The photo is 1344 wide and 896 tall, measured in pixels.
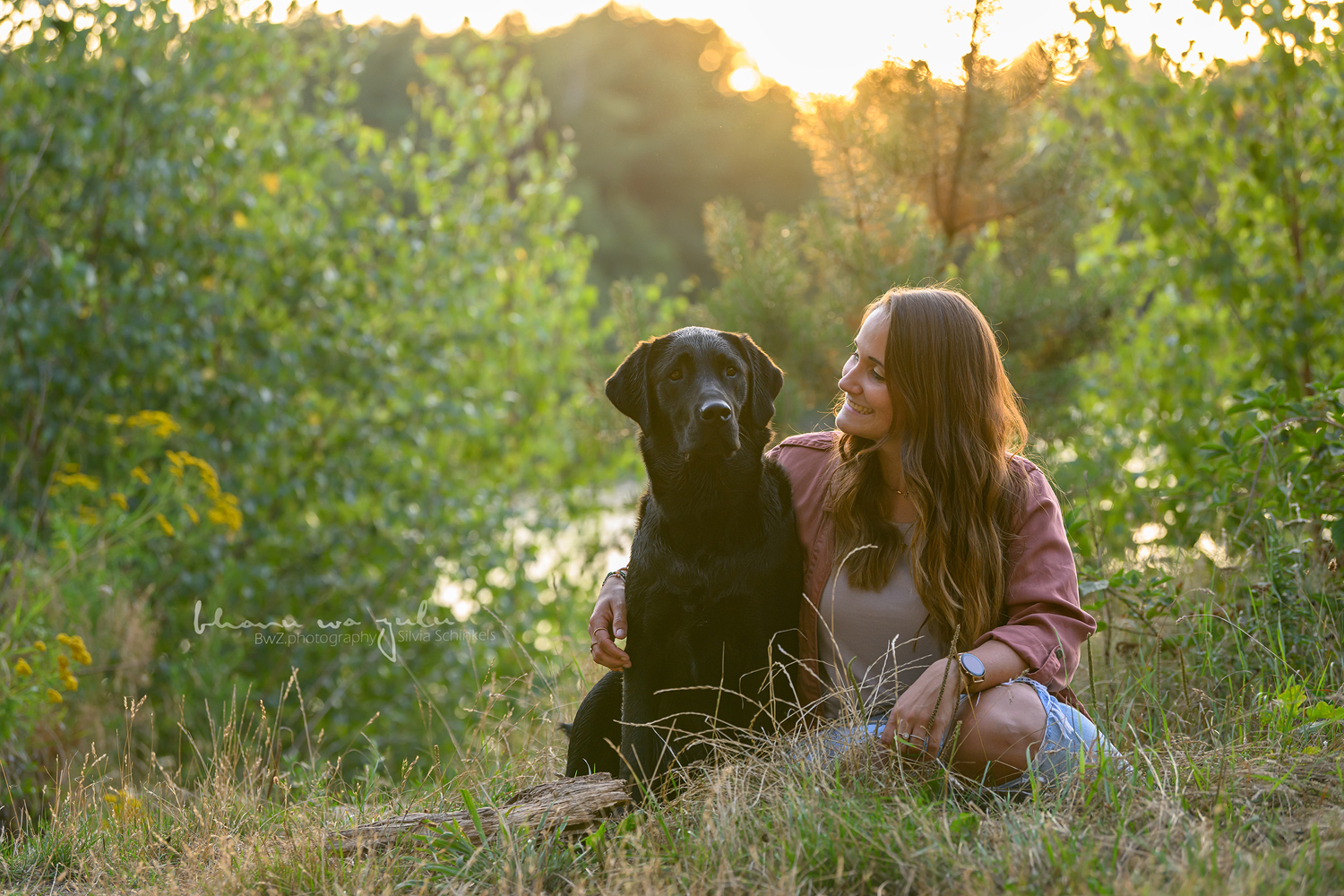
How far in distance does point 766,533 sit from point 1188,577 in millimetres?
1747

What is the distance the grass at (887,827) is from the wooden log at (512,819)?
0.04 meters

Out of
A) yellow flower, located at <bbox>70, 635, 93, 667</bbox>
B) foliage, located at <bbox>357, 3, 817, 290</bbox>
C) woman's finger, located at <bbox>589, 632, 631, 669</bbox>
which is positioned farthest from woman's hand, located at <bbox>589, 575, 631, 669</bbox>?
foliage, located at <bbox>357, 3, 817, 290</bbox>

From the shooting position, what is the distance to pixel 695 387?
264 centimetres

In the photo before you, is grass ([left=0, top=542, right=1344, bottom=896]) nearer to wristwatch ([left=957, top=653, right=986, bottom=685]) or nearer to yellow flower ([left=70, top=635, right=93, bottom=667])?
wristwatch ([left=957, top=653, right=986, bottom=685])

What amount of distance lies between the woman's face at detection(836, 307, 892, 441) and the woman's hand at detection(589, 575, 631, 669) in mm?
758

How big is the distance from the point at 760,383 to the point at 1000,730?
112 cm

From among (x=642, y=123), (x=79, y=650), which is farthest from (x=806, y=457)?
(x=642, y=123)

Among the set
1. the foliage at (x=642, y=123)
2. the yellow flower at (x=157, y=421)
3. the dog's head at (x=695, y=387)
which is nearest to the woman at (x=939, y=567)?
the dog's head at (x=695, y=387)

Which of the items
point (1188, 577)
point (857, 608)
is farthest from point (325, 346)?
point (1188, 577)

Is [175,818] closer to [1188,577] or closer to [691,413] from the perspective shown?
[691,413]

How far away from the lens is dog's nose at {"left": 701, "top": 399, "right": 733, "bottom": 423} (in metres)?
2.50

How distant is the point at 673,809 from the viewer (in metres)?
2.22

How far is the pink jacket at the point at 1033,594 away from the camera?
2.26 m

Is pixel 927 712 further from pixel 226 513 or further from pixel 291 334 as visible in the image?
pixel 291 334
